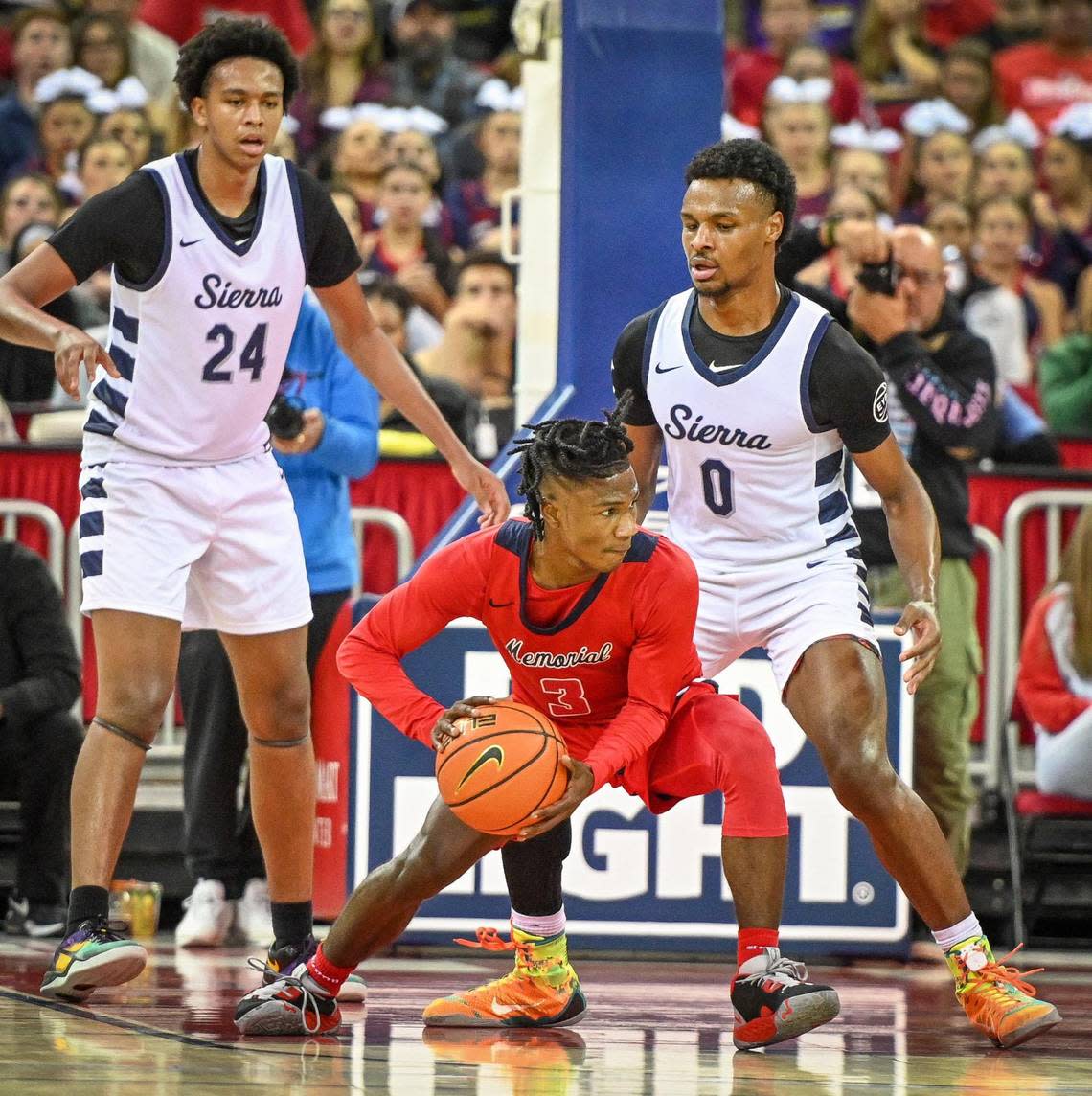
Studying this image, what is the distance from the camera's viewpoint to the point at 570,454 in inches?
192

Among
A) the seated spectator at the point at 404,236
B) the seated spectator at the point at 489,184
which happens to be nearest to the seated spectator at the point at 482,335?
the seated spectator at the point at 404,236

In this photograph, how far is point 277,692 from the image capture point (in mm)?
5359

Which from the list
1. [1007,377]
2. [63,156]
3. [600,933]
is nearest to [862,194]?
[1007,377]

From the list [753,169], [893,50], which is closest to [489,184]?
[893,50]

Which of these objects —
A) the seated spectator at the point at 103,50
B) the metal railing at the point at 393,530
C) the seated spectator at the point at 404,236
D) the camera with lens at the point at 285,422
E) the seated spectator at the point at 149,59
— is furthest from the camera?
the seated spectator at the point at 149,59

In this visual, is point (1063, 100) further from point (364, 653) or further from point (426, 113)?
point (364, 653)

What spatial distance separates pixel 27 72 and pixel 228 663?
21.4 feet

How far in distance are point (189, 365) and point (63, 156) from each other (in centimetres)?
701

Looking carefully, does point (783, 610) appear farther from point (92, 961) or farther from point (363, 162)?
point (363, 162)

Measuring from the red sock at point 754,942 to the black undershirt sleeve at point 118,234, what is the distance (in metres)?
2.10

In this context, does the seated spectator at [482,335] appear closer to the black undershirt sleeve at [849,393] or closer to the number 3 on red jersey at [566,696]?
the black undershirt sleeve at [849,393]

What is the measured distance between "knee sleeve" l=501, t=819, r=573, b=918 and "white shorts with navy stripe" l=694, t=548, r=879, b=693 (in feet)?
2.10

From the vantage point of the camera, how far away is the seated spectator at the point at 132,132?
11.2 metres

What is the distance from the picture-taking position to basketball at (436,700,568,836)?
4.65 meters
